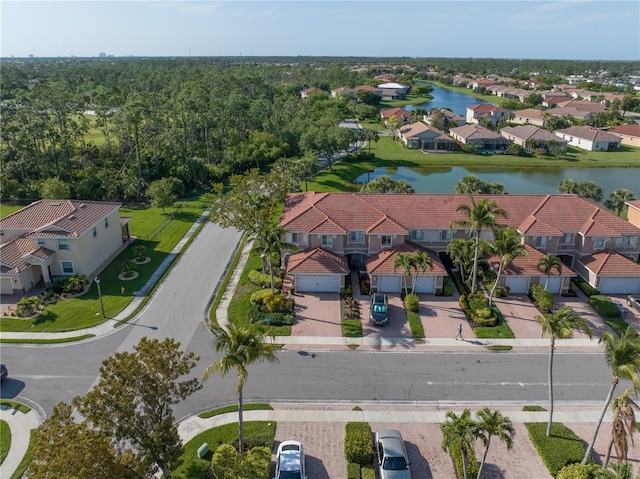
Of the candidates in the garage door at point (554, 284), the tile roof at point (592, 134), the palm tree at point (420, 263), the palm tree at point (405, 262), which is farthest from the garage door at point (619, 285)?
the tile roof at point (592, 134)

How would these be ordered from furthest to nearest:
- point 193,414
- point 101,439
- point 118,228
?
point 118,228, point 193,414, point 101,439

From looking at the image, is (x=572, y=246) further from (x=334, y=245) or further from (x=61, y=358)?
(x=61, y=358)

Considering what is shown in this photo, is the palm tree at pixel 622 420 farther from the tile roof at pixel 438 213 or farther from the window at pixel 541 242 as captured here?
the window at pixel 541 242

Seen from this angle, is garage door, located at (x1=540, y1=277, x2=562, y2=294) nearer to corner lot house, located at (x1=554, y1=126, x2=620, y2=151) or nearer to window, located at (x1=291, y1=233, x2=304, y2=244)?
window, located at (x1=291, y1=233, x2=304, y2=244)

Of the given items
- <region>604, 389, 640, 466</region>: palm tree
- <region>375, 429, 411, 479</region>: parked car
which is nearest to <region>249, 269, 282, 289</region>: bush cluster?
<region>375, 429, 411, 479</region>: parked car

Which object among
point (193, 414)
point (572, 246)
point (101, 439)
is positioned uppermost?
point (101, 439)

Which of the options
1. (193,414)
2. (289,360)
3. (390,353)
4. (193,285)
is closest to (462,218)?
(390,353)
